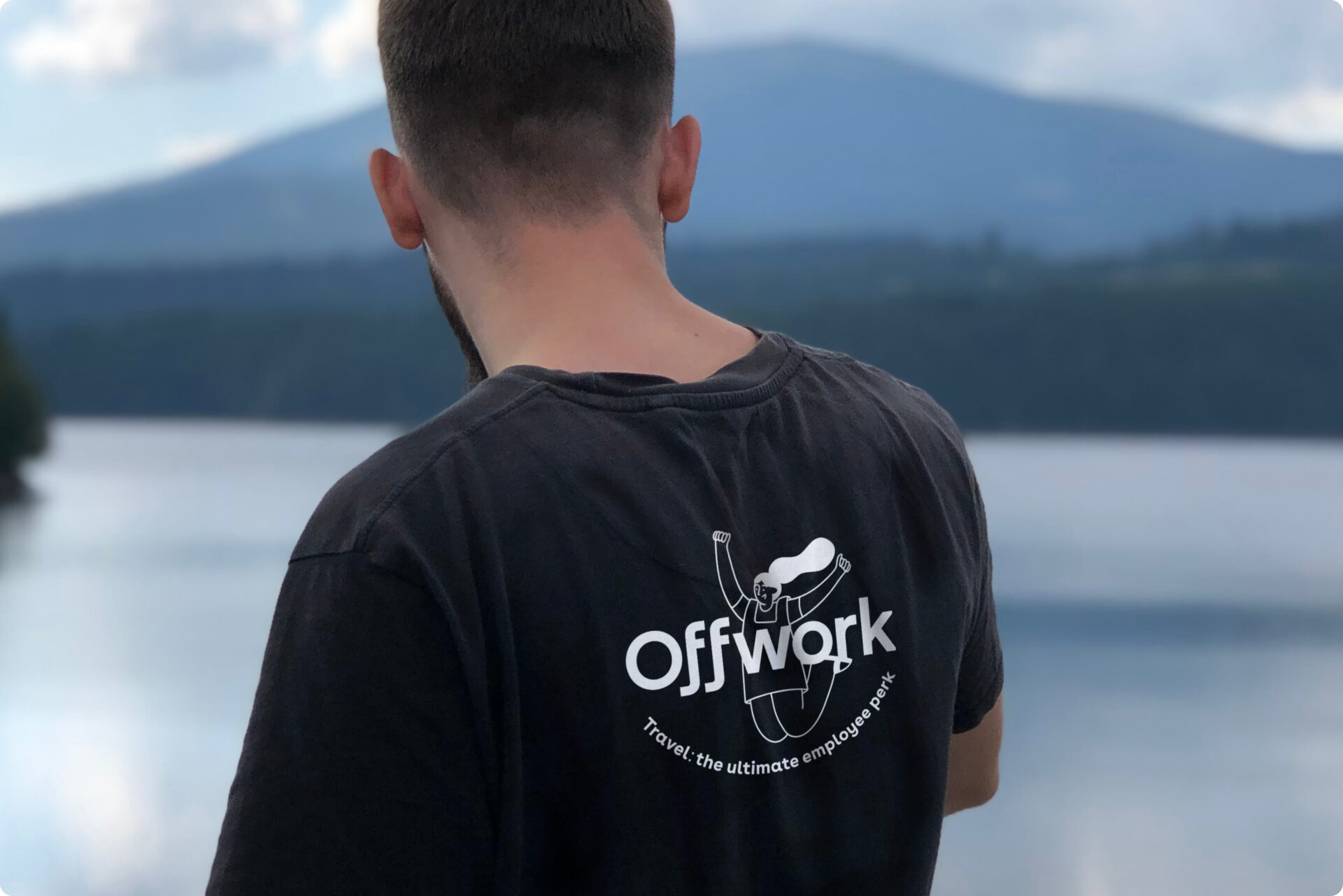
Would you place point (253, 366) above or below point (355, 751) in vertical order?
above

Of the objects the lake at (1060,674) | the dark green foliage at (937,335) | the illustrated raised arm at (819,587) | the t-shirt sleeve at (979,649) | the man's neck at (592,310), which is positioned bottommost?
the lake at (1060,674)

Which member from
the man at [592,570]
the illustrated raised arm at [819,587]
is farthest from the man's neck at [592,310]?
the illustrated raised arm at [819,587]

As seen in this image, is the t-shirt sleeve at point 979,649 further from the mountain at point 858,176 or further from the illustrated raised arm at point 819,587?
the mountain at point 858,176

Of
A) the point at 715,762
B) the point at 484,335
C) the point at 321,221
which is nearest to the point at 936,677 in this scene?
the point at 715,762

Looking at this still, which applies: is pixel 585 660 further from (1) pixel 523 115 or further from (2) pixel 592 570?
(1) pixel 523 115

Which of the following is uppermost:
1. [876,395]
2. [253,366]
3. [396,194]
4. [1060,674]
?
[253,366]

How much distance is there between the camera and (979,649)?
689mm

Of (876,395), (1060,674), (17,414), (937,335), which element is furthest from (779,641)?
(937,335)

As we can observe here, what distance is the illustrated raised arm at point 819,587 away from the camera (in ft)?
1.83

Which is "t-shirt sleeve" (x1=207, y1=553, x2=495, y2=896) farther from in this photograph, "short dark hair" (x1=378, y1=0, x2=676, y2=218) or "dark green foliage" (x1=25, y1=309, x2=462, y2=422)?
"dark green foliage" (x1=25, y1=309, x2=462, y2=422)

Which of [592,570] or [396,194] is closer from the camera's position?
[592,570]

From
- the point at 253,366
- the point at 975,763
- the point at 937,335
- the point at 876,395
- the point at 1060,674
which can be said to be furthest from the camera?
the point at 253,366

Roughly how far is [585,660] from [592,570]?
1.4 inches

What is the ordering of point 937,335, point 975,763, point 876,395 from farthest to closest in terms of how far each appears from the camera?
1. point 937,335
2. point 975,763
3. point 876,395
